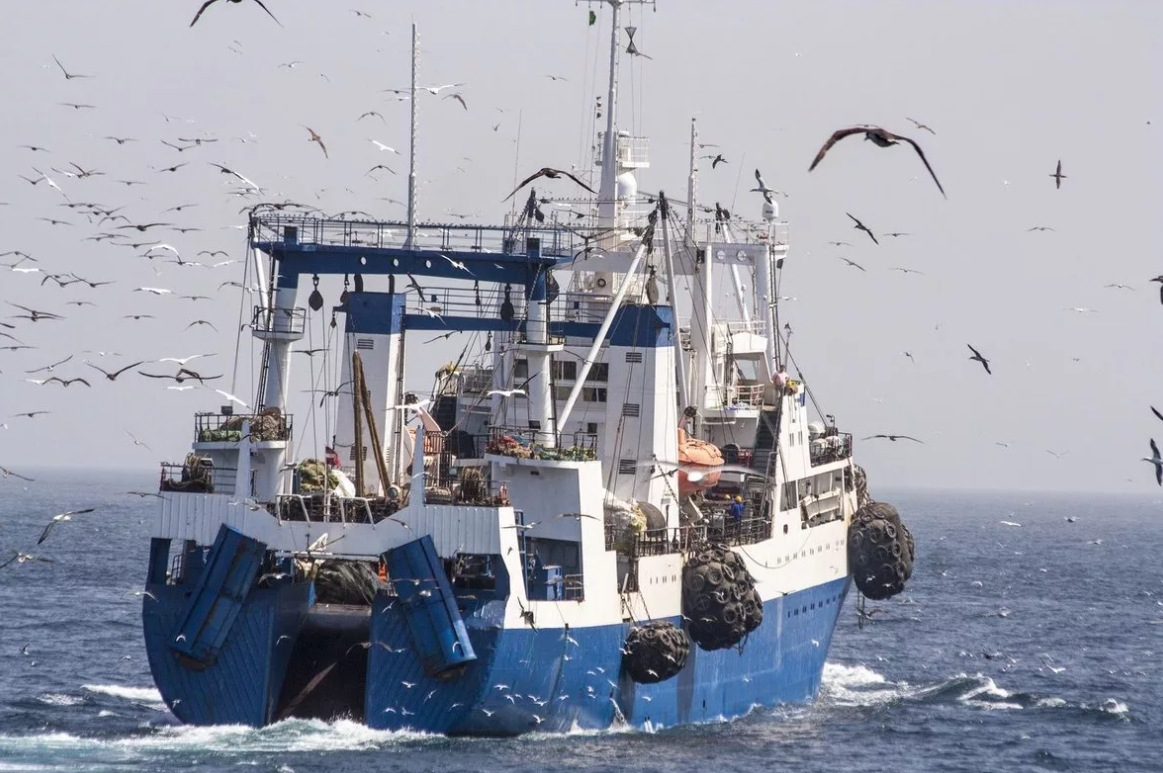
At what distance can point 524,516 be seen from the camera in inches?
1809

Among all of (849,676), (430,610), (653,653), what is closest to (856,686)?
(849,676)

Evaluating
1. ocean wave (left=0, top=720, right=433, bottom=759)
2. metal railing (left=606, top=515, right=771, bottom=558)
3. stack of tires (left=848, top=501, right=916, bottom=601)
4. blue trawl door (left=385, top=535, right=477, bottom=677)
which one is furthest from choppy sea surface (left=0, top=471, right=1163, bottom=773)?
metal railing (left=606, top=515, right=771, bottom=558)

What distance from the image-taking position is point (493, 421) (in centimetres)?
5341

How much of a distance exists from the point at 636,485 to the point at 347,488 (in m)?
8.40

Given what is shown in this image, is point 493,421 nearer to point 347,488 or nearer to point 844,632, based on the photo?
point 347,488

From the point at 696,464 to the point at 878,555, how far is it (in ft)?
27.1

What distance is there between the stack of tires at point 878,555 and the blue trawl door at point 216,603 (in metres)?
22.3

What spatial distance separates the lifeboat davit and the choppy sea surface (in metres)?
6.19

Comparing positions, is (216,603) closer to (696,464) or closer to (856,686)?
(696,464)

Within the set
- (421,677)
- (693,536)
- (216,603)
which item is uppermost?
(693,536)

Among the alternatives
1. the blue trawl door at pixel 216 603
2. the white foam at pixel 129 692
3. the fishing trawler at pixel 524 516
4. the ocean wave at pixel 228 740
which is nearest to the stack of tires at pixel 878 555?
the fishing trawler at pixel 524 516

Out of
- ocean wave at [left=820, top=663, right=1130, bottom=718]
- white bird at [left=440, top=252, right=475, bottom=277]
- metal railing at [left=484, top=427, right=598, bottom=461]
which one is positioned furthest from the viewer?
ocean wave at [left=820, top=663, right=1130, bottom=718]

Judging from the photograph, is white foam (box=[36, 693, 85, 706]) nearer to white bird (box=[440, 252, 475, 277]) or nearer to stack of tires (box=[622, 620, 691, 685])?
stack of tires (box=[622, 620, 691, 685])

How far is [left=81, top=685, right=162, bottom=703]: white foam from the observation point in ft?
166
